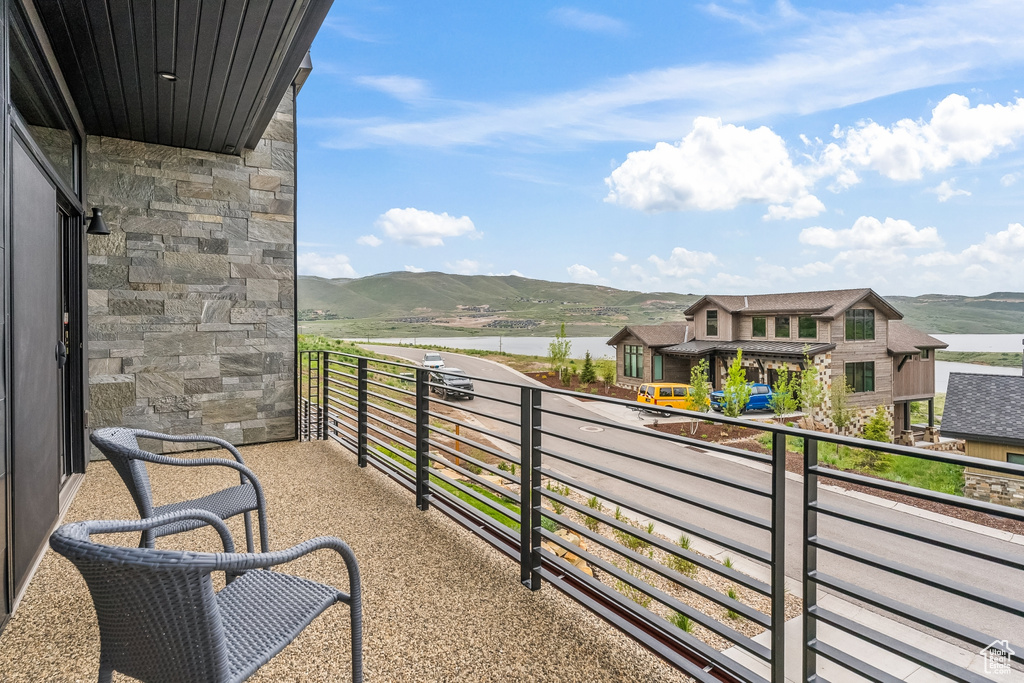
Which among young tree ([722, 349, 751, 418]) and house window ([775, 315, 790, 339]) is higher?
house window ([775, 315, 790, 339])

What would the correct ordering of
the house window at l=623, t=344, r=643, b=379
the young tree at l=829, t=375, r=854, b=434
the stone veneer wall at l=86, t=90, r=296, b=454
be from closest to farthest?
the stone veneer wall at l=86, t=90, r=296, b=454
the young tree at l=829, t=375, r=854, b=434
the house window at l=623, t=344, r=643, b=379

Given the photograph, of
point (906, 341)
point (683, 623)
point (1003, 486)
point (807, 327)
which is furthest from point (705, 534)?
point (906, 341)

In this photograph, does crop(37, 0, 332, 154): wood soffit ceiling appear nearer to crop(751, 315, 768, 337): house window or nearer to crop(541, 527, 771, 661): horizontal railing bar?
crop(541, 527, 771, 661): horizontal railing bar

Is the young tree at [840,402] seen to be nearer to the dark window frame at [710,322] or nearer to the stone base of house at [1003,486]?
the dark window frame at [710,322]

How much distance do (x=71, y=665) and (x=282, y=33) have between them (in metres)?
2.79

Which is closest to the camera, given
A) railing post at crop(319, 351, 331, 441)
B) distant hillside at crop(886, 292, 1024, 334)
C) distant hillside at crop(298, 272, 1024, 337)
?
railing post at crop(319, 351, 331, 441)

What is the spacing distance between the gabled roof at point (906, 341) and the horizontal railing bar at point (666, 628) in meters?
27.5

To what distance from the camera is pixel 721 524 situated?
14.3m

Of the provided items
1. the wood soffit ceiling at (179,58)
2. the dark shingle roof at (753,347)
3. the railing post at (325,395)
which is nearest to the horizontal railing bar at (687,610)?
the wood soffit ceiling at (179,58)

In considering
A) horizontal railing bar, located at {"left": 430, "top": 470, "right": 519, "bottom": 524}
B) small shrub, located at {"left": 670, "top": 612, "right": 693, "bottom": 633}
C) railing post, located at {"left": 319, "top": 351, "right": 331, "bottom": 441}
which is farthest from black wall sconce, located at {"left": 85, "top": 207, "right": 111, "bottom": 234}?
small shrub, located at {"left": 670, "top": 612, "right": 693, "bottom": 633}

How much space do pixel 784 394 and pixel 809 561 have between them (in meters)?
24.4

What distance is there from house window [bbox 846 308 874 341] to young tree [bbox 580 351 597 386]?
11508 mm

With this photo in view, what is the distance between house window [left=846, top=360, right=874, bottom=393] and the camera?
2377cm

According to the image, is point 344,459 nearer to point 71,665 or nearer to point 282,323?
point 282,323
